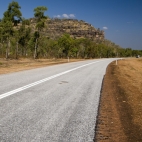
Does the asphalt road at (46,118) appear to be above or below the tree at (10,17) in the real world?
below

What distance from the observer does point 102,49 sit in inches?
4291

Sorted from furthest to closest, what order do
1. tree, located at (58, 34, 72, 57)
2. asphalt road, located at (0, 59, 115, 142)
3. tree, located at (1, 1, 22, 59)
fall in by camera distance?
tree, located at (58, 34, 72, 57), tree, located at (1, 1, 22, 59), asphalt road, located at (0, 59, 115, 142)

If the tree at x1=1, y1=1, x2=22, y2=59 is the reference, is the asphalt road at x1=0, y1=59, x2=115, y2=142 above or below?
below

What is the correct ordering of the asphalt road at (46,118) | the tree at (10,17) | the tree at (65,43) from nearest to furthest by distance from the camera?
the asphalt road at (46,118)
the tree at (10,17)
the tree at (65,43)

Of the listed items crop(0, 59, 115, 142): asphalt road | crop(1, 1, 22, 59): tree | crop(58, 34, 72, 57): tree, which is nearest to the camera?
crop(0, 59, 115, 142): asphalt road

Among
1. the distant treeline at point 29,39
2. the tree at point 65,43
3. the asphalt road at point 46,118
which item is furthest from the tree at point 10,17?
the asphalt road at point 46,118

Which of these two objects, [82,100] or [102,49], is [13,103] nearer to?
[82,100]

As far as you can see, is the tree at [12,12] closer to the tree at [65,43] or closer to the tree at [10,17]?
the tree at [10,17]

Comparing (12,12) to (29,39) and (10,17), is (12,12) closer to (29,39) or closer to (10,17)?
(10,17)

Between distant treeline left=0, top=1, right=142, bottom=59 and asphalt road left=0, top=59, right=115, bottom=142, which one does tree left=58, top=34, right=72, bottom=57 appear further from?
asphalt road left=0, top=59, right=115, bottom=142

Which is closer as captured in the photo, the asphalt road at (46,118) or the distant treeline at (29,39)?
the asphalt road at (46,118)

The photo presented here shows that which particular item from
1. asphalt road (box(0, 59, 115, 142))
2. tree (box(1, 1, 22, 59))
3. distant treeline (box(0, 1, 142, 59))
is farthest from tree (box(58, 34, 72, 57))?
asphalt road (box(0, 59, 115, 142))

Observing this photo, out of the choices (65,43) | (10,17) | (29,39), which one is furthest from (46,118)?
(65,43)

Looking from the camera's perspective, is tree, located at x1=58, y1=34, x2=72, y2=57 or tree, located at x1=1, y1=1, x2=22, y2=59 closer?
tree, located at x1=1, y1=1, x2=22, y2=59
